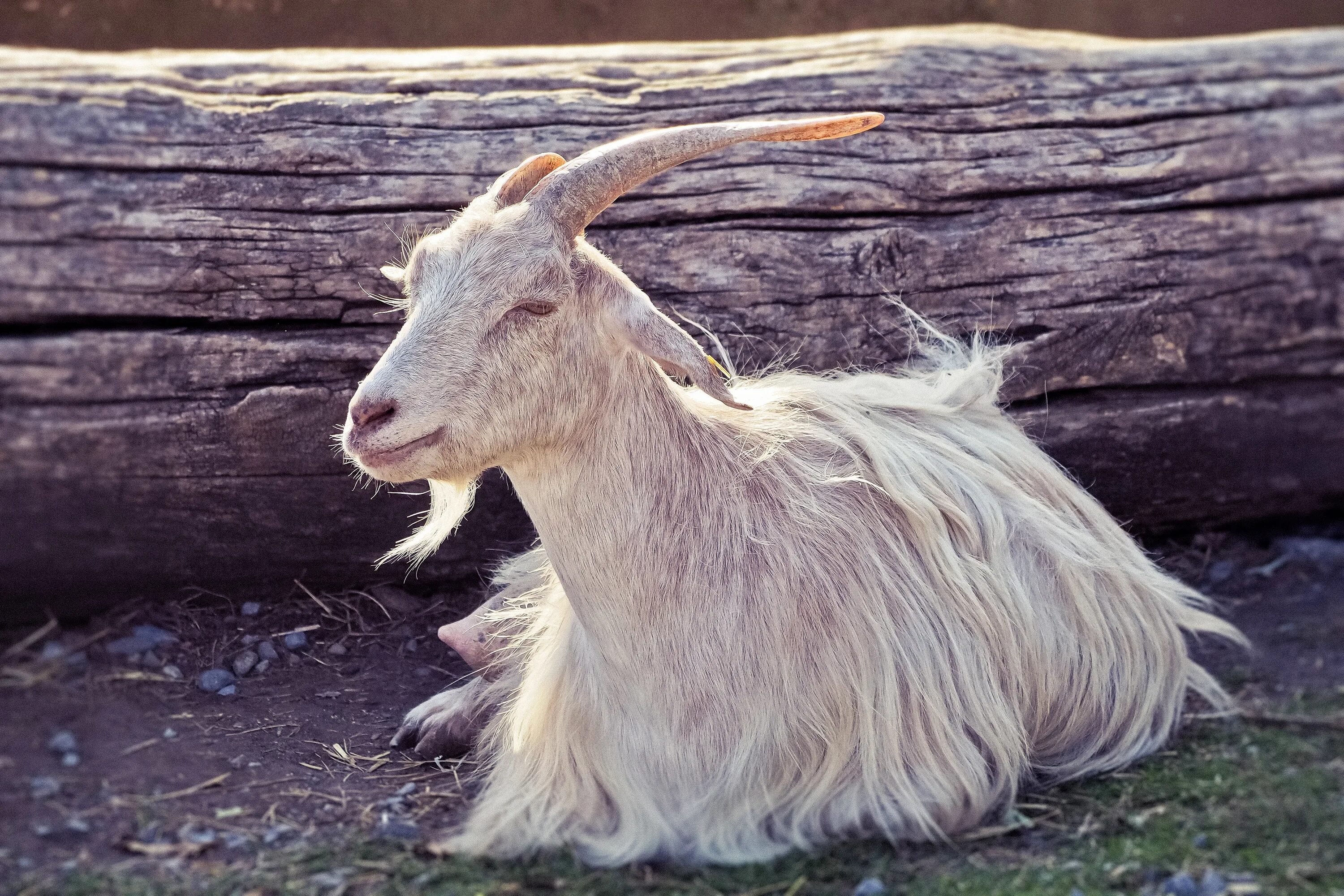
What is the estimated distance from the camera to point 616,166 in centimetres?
281

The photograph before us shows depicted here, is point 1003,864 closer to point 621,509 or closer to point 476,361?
point 621,509

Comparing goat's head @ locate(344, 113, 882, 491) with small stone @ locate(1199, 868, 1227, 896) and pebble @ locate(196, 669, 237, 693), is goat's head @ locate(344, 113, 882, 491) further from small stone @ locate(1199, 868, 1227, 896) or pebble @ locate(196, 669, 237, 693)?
small stone @ locate(1199, 868, 1227, 896)

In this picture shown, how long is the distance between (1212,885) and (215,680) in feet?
7.65

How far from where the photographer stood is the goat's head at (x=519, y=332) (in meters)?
2.68

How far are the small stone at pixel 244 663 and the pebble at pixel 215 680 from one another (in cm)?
2

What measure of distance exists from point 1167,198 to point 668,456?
2.01 metres

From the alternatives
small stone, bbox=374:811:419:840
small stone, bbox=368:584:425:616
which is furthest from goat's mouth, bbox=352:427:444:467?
small stone, bbox=368:584:425:616

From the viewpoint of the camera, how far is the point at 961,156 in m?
3.94

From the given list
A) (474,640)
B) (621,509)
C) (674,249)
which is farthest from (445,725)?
(674,249)

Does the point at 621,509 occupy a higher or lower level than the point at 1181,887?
higher

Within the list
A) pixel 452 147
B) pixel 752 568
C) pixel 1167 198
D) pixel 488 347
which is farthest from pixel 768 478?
pixel 1167 198

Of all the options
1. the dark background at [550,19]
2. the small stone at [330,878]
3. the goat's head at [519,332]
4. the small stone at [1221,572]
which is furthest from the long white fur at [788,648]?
the dark background at [550,19]

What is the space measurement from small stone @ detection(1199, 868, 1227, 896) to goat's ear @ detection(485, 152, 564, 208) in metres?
1.99

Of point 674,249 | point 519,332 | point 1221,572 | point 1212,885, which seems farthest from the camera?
point 1221,572
